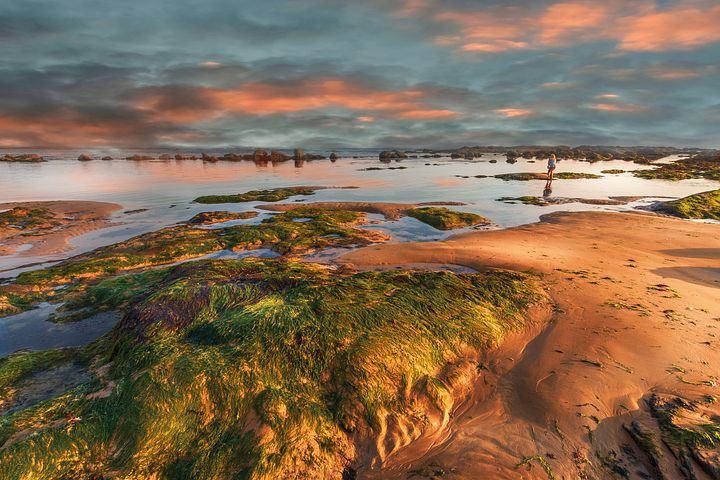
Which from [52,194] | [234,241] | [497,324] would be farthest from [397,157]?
[497,324]

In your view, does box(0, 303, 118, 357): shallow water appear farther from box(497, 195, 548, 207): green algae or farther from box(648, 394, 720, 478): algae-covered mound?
box(497, 195, 548, 207): green algae

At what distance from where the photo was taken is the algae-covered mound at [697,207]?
16.7 metres

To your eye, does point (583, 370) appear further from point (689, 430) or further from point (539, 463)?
point (539, 463)

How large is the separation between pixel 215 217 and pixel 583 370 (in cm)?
1675

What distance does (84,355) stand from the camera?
18.0 feet

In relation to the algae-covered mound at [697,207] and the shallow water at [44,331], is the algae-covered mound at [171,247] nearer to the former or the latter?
the shallow water at [44,331]

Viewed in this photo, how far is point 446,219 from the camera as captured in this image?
1588 cm

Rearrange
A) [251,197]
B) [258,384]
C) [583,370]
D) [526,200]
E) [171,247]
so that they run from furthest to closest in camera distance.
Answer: [251,197]
[526,200]
[171,247]
[583,370]
[258,384]

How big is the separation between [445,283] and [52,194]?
108 ft

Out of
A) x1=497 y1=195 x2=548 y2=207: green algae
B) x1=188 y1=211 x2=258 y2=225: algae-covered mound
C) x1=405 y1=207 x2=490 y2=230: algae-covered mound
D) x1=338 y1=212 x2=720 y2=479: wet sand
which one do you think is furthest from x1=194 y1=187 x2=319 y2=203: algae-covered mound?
x1=338 y1=212 x2=720 y2=479: wet sand

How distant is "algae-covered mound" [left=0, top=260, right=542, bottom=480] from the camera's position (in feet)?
11.7

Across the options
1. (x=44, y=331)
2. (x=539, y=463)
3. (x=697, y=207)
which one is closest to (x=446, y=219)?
(x=539, y=463)

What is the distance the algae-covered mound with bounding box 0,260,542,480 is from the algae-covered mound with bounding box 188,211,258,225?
1162cm

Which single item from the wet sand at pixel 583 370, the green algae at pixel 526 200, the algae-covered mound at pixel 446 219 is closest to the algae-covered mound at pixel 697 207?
the green algae at pixel 526 200
